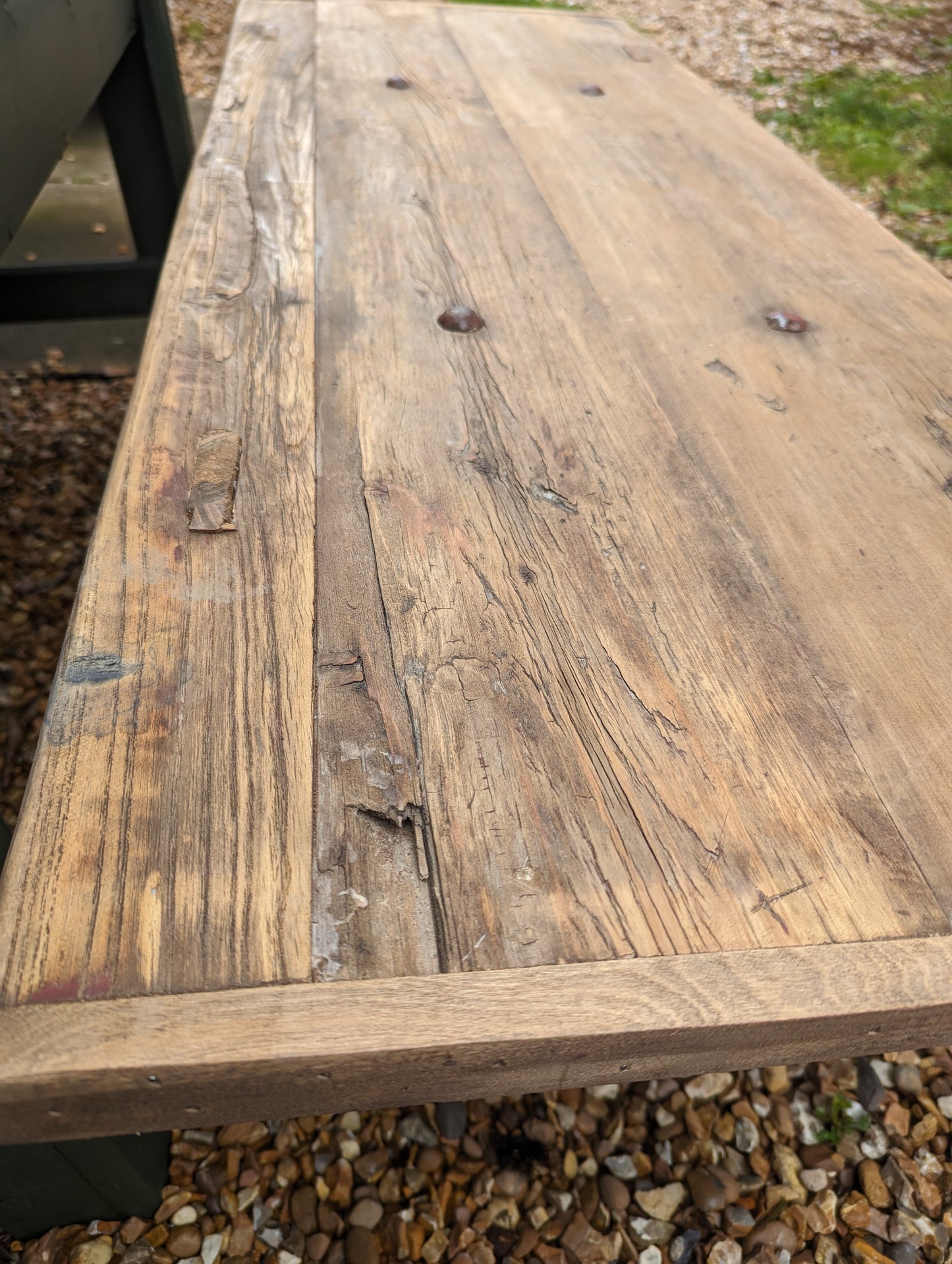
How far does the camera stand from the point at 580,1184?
1.15 meters

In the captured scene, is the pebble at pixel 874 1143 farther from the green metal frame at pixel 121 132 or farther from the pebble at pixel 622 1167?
the green metal frame at pixel 121 132

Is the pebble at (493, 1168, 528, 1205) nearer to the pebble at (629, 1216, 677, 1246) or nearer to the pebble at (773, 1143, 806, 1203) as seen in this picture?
the pebble at (629, 1216, 677, 1246)

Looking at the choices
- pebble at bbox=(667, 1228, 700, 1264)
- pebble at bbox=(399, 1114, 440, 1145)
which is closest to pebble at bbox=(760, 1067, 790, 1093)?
pebble at bbox=(667, 1228, 700, 1264)

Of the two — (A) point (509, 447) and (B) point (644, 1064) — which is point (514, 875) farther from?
(A) point (509, 447)

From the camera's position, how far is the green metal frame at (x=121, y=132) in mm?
1540

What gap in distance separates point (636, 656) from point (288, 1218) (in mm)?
873

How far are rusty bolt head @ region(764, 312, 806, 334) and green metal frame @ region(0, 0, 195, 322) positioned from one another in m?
1.18

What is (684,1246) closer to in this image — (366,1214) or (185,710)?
(366,1214)

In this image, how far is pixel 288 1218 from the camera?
1103 mm

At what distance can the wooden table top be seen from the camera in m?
0.55

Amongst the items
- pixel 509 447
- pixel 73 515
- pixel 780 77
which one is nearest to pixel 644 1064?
pixel 509 447

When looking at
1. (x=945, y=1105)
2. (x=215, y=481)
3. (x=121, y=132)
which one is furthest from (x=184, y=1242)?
(x=121, y=132)

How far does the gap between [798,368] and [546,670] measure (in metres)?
0.60

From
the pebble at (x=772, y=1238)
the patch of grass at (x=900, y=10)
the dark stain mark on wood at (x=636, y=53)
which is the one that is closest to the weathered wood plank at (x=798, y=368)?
the dark stain mark on wood at (x=636, y=53)
